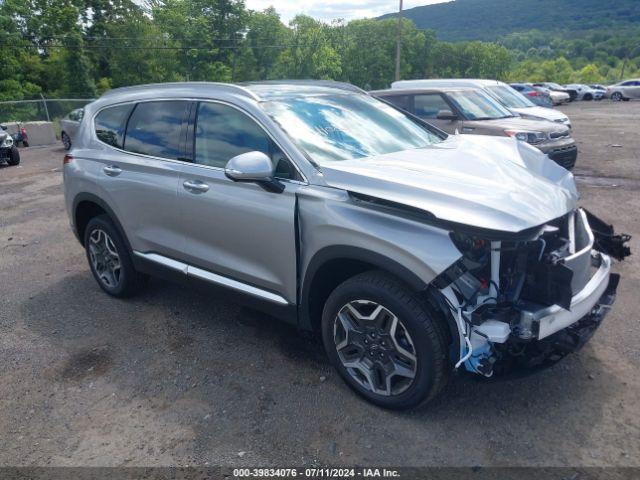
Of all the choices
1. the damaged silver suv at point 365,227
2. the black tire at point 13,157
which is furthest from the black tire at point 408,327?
the black tire at point 13,157

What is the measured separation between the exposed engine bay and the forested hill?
17166cm

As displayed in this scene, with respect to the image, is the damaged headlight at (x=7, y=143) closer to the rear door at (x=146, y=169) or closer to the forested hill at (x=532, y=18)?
the rear door at (x=146, y=169)

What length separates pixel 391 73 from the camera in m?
84.3

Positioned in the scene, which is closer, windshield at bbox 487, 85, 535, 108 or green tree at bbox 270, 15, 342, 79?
windshield at bbox 487, 85, 535, 108

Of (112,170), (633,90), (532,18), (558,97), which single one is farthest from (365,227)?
(532,18)

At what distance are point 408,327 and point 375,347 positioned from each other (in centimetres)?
32

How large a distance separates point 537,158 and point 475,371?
175 cm

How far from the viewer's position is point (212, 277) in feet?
12.0

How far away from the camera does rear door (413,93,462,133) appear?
29.2ft

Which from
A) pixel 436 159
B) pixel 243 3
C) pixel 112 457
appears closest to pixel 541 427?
pixel 436 159

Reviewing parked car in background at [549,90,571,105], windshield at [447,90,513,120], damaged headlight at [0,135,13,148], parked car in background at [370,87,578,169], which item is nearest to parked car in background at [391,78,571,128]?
windshield at [447,90,513,120]

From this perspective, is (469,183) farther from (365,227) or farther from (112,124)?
(112,124)

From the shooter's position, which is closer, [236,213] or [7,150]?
[236,213]

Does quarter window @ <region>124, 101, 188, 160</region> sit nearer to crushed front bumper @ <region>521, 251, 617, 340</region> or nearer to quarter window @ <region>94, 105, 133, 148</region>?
quarter window @ <region>94, 105, 133, 148</region>
